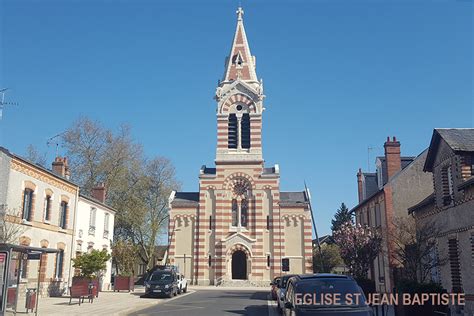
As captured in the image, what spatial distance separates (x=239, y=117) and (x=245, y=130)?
1485mm

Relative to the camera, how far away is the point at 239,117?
46.7m

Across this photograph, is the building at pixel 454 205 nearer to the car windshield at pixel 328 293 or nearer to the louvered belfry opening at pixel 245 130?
the car windshield at pixel 328 293

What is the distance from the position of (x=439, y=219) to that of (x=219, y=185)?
27262mm

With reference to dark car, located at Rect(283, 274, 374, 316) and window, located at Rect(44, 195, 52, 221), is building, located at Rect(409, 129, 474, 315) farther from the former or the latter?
window, located at Rect(44, 195, 52, 221)

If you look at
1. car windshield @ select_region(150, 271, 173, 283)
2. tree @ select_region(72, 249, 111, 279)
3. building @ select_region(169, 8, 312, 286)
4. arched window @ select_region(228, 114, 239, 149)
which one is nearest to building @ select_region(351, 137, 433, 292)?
car windshield @ select_region(150, 271, 173, 283)

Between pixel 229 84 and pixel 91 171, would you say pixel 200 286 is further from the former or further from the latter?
pixel 229 84

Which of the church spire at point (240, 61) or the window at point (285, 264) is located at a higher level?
the church spire at point (240, 61)

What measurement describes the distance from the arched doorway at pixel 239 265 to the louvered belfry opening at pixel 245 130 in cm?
1091

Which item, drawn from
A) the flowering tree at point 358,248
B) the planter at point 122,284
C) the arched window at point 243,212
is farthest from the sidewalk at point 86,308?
the arched window at point 243,212

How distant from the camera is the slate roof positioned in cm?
4503

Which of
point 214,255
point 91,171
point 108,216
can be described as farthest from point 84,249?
point 214,255

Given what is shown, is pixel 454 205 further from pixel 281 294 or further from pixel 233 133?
pixel 233 133

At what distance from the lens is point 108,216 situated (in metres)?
34.6

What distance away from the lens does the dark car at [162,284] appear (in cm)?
2792
